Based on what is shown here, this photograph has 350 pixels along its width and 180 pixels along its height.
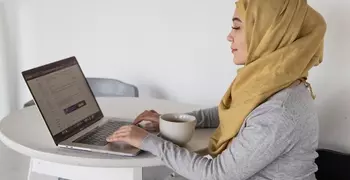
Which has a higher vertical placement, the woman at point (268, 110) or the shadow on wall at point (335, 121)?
the woman at point (268, 110)

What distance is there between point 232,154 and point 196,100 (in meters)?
1.00

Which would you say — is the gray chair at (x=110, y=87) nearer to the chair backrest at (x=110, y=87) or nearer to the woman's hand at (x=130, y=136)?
the chair backrest at (x=110, y=87)

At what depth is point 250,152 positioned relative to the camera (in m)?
1.16

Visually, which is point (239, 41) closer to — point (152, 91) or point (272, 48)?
point (272, 48)

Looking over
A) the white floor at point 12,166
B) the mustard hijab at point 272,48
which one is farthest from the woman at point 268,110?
the white floor at point 12,166

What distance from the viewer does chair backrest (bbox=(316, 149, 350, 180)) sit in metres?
1.59

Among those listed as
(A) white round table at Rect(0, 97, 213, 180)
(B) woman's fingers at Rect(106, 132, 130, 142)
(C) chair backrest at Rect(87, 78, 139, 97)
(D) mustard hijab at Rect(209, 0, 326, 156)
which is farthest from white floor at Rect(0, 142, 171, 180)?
(D) mustard hijab at Rect(209, 0, 326, 156)

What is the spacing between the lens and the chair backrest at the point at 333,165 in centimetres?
159

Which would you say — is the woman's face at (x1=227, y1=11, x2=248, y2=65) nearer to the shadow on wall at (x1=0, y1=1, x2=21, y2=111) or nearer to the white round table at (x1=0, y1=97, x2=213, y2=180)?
the white round table at (x1=0, y1=97, x2=213, y2=180)

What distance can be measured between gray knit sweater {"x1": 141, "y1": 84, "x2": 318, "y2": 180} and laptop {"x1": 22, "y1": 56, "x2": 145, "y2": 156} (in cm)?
13

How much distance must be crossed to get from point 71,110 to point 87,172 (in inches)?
7.9

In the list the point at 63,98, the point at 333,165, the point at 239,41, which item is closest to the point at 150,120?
the point at 63,98

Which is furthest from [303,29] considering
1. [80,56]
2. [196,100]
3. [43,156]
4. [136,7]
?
[80,56]

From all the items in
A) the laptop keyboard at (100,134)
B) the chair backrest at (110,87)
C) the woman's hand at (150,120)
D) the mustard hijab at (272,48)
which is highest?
the mustard hijab at (272,48)
